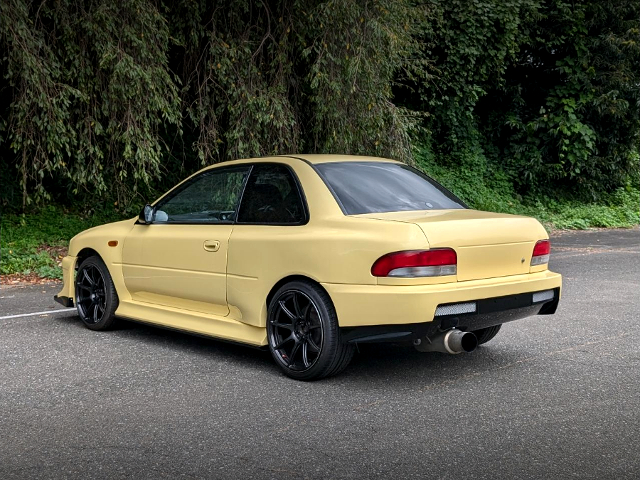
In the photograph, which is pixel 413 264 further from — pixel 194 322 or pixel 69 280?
pixel 69 280

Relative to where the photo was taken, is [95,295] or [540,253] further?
[95,295]

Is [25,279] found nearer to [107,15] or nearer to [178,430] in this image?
[107,15]

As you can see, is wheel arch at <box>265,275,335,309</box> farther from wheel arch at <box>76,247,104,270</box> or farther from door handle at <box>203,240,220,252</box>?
wheel arch at <box>76,247,104,270</box>

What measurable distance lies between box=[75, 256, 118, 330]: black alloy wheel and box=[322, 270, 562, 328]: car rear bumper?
2.76 m

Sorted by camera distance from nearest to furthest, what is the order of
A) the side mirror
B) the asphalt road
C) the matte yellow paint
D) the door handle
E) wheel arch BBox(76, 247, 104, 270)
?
the asphalt road
the matte yellow paint
the door handle
the side mirror
wheel arch BBox(76, 247, 104, 270)

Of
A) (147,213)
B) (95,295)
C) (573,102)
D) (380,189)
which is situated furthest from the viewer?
(573,102)

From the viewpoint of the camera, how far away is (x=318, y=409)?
5430 millimetres

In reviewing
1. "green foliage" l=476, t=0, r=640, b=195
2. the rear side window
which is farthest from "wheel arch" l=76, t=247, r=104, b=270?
"green foliage" l=476, t=0, r=640, b=195

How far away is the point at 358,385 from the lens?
605 cm

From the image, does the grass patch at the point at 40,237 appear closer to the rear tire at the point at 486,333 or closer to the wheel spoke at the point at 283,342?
the wheel spoke at the point at 283,342

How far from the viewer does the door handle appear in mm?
6828

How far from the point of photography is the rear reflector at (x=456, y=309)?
5742 millimetres

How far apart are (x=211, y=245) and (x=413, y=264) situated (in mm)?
1859

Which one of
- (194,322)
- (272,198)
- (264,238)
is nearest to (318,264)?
(264,238)
